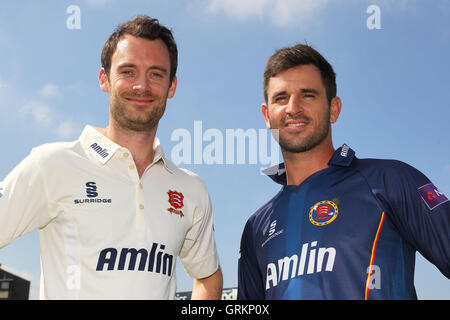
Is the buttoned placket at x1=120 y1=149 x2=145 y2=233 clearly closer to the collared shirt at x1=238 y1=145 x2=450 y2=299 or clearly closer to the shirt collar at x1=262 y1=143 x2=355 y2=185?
the collared shirt at x1=238 y1=145 x2=450 y2=299

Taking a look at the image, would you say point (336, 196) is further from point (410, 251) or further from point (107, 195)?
point (107, 195)

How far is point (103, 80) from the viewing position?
13.4 ft

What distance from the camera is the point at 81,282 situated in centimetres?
317

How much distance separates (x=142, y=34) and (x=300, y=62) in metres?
1.56

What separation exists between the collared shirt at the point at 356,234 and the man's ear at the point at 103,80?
1999mm

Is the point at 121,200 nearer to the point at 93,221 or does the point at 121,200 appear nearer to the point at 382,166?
the point at 93,221

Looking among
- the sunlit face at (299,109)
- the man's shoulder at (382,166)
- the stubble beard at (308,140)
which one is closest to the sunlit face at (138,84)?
the sunlit face at (299,109)

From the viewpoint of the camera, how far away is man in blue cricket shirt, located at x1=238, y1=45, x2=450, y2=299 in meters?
3.44

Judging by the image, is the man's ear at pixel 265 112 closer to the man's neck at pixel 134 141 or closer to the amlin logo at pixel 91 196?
the man's neck at pixel 134 141

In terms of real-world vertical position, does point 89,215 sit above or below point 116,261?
above

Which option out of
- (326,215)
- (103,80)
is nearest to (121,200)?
(103,80)
